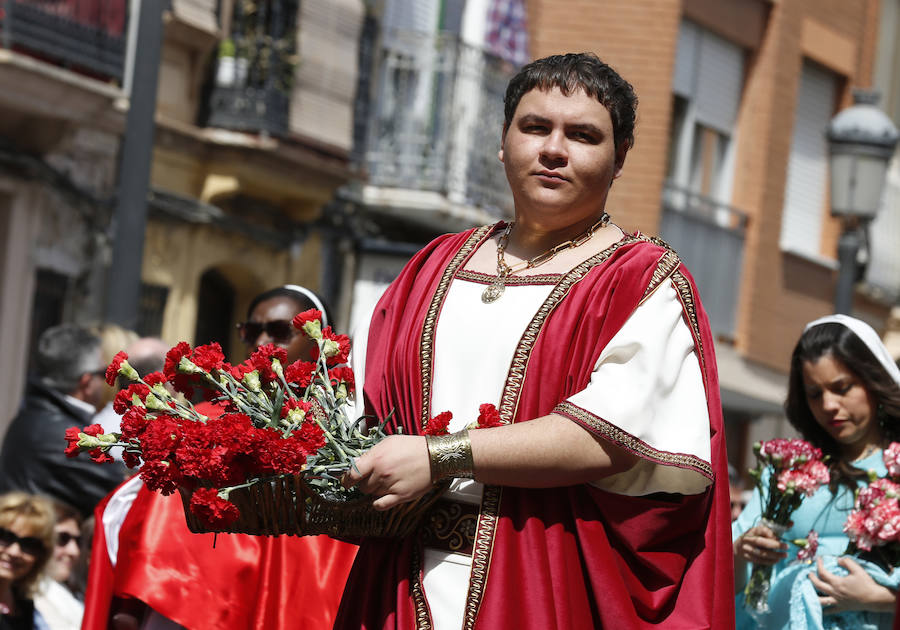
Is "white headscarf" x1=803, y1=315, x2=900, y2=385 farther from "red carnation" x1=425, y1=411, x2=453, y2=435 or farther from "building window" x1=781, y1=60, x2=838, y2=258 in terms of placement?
"building window" x1=781, y1=60, x2=838, y2=258

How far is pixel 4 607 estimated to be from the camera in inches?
275

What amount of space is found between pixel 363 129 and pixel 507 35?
78.9 inches

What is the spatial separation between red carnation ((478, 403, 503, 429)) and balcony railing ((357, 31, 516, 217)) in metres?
14.3

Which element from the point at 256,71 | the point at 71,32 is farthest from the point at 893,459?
the point at 256,71

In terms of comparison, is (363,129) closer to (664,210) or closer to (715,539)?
(664,210)

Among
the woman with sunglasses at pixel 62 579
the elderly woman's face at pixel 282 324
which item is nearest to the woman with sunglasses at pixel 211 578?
the elderly woman's face at pixel 282 324

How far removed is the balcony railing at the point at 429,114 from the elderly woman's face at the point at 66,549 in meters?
10.4

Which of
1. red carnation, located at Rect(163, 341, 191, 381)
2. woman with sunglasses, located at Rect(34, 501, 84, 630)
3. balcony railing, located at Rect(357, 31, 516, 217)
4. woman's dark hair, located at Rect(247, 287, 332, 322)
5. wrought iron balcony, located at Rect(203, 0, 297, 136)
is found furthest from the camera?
balcony railing, located at Rect(357, 31, 516, 217)

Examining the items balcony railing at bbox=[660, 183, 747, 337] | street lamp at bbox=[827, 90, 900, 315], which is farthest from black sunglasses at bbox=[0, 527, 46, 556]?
balcony railing at bbox=[660, 183, 747, 337]

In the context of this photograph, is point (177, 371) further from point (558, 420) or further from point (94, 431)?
point (558, 420)

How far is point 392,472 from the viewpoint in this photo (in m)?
3.51

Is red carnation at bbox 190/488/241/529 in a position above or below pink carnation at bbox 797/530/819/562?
above

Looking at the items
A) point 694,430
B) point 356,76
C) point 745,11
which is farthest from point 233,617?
point 745,11

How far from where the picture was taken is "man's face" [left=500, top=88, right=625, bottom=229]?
3805mm
